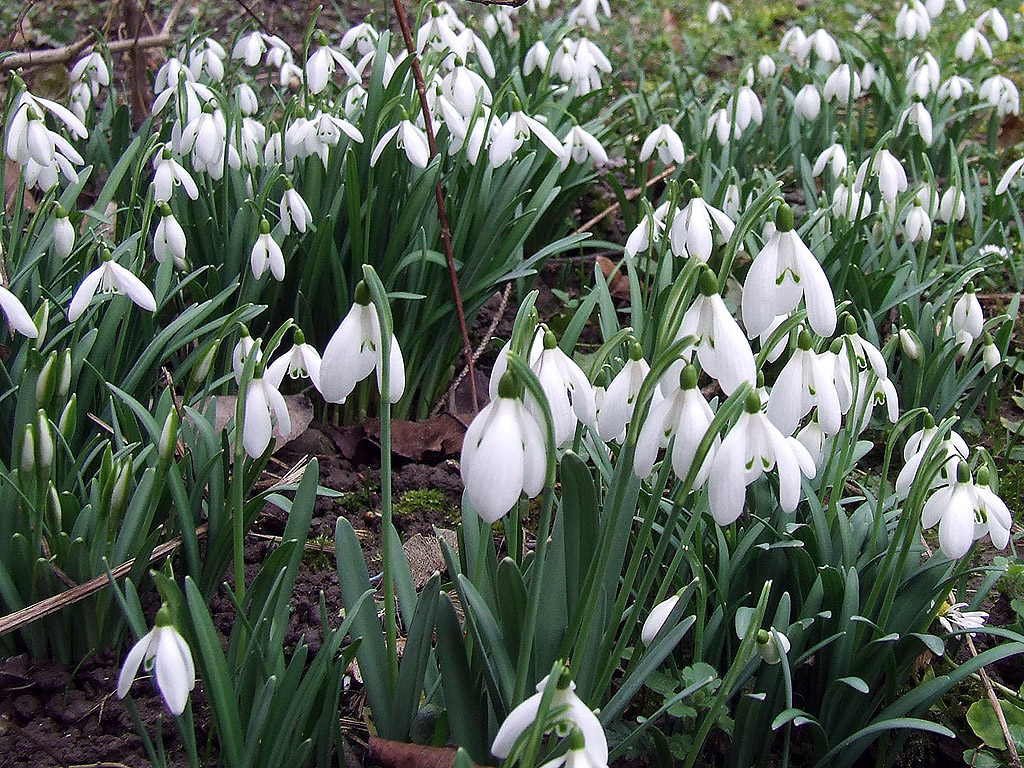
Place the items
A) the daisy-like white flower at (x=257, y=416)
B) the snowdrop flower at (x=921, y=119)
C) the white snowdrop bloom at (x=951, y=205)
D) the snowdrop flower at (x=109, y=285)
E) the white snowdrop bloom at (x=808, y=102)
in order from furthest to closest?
the white snowdrop bloom at (x=808, y=102)
the snowdrop flower at (x=921, y=119)
the white snowdrop bloom at (x=951, y=205)
the snowdrop flower at (x=109, y=285)
the daisy-like white flower at (x=257, y=416)

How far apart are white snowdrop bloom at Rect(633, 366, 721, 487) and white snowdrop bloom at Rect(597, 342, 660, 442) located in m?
0.04

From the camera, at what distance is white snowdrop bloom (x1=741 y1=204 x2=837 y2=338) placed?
1.17 metres

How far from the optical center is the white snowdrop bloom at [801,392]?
1.24 metres

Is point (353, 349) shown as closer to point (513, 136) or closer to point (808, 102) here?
point (513, 136)

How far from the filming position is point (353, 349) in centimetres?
110

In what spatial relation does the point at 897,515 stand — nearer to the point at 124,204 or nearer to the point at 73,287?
the point at 73,287

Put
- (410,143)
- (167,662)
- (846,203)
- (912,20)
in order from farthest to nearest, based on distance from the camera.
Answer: (912,20) < (846,203) < (410,143) < (167,662)

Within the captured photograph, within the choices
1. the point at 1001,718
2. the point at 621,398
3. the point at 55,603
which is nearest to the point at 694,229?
the point at 621,398

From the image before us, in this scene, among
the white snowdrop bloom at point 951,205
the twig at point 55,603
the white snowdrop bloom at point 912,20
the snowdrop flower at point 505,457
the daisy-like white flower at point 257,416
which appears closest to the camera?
the snowdrop flower at point 505,457

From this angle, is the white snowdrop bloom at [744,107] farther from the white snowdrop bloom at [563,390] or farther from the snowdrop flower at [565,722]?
the snowdrop flower at [565,722]

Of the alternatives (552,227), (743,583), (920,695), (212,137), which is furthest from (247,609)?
(552,227)

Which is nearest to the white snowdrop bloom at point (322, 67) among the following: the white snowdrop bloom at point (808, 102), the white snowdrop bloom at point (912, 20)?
the white snowdrop bloom at point (808, 102)

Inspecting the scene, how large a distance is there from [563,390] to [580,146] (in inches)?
63.8

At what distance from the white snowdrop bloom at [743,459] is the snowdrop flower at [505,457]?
0.20 m
